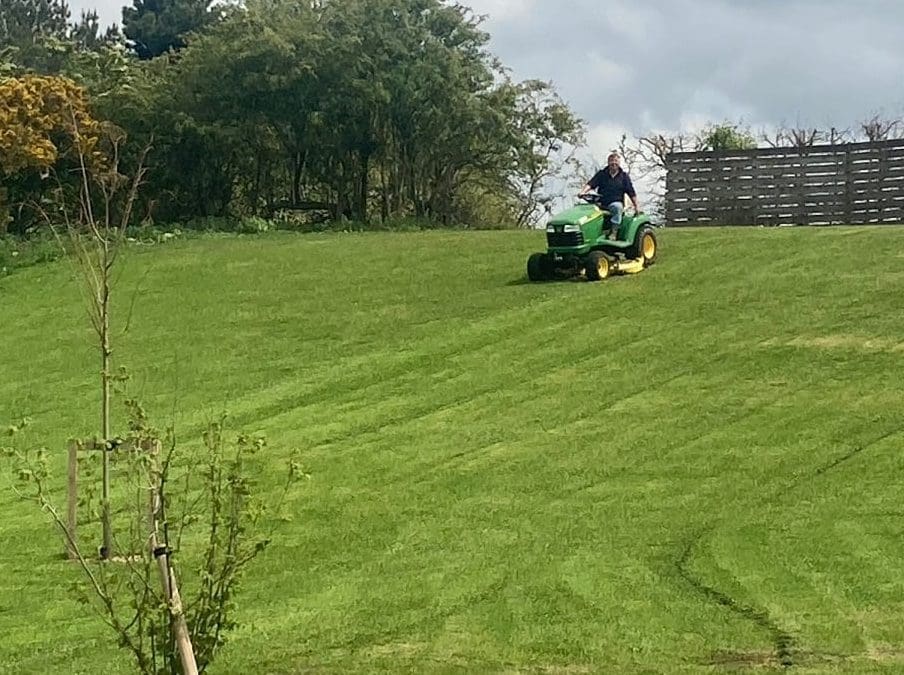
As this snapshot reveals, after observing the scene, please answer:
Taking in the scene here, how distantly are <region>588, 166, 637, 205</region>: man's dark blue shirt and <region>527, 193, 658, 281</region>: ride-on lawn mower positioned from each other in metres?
0.13

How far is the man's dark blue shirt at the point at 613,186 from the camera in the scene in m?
16.6

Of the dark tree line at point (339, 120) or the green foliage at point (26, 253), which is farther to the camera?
the dark tree line at point (339, 120)

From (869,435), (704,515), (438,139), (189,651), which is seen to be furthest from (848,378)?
(438,139)

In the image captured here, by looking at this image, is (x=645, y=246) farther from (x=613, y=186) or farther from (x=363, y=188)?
(x=363, y=188)

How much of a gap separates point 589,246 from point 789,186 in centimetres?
928

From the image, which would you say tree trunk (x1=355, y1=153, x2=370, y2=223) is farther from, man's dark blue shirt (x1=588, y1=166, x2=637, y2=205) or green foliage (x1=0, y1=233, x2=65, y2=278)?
man's dark blue shirt (x1=588, y1=166, x2=637, y2=205)

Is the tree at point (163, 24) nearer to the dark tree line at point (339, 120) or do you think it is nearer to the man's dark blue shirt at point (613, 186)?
the dark tree line at point (339, 120)

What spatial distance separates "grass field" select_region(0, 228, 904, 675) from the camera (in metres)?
6.24

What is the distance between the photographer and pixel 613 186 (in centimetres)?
1666

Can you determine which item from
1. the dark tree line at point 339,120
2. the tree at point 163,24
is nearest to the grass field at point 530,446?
the dark tree line at point 339,120

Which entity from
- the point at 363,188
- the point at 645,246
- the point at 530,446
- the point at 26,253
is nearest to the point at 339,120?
the point at 363,188

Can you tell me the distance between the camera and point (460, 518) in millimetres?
8398

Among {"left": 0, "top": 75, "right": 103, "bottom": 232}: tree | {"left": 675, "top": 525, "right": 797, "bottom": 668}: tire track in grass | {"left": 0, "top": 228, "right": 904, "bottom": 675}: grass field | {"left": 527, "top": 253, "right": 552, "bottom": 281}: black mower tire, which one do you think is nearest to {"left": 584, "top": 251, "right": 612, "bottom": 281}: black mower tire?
{"left": 0, "top": 228, "right": 904, "bottom": 675}: grass field

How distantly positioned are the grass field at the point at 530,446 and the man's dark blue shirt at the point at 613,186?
3.66ft
